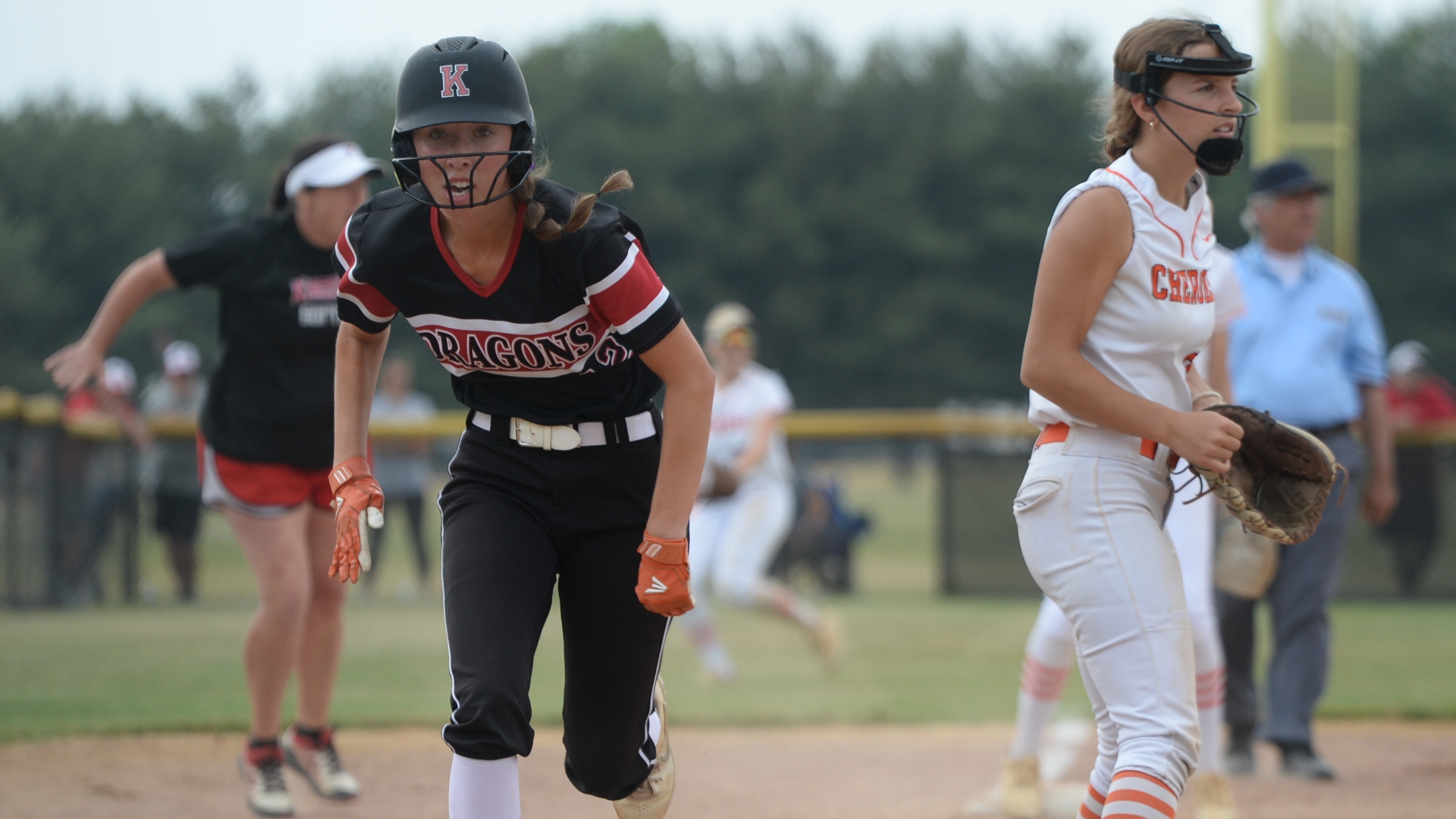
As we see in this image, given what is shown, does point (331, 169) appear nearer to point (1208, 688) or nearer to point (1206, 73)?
point (1206, 73)

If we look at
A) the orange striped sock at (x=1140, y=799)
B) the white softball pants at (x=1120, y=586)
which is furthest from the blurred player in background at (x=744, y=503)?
the orange striped sock at (x=1140, y=799)

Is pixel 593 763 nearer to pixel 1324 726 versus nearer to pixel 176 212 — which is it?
pixel 1324 726

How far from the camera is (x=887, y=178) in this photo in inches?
1829

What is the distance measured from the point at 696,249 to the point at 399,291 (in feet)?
138

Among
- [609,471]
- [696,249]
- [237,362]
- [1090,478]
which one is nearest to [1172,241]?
[1090,478]

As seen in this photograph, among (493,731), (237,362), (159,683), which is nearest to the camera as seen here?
(493,731)

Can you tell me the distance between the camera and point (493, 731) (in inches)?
118

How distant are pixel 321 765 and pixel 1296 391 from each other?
414 cm

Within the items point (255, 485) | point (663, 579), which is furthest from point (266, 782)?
point (663, 579)

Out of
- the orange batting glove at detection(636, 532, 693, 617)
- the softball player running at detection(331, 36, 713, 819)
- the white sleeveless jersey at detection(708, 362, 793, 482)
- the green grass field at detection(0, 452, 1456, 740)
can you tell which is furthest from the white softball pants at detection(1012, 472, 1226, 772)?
the white sleeveless jersey at detection(708, 362, 793, 482)

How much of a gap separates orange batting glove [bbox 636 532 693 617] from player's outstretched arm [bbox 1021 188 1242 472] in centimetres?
90

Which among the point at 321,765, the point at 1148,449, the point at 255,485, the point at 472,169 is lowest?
the point at 321,765

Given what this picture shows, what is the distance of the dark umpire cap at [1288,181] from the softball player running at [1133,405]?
2.73 m

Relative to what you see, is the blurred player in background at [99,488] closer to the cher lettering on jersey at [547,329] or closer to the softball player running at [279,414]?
the softball player running at [279,414]
